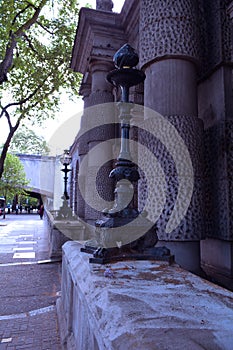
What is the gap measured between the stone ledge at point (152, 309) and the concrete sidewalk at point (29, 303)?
4.11 feet

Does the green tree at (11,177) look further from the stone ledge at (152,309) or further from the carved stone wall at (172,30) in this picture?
the stone ledge at (152,309)

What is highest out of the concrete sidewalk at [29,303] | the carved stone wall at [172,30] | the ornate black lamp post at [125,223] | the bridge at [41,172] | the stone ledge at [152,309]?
the bridge at [41,172]

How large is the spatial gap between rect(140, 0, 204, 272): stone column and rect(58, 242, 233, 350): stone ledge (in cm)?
121

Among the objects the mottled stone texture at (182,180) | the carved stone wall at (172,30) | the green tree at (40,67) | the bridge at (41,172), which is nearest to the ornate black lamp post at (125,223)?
the mottled stone texture at (182,180)

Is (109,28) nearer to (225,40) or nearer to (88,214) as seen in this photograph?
(225,40)

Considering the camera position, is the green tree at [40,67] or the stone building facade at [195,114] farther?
the green tree at [40,67]

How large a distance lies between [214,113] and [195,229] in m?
1.55

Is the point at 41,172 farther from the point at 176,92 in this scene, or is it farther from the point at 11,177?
the point at 176,92

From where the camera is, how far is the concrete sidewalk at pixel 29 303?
3104 millimetres

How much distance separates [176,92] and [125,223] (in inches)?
79.0

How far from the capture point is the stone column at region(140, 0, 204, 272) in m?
3.33

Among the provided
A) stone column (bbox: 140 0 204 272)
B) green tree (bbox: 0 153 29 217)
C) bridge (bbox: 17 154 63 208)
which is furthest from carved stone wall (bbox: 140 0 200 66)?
bridge (bbox: 17 154 63 208)

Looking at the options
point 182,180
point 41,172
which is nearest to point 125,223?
point 182,180

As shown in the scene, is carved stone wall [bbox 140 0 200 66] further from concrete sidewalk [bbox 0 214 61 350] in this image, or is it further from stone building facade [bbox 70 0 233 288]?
concrete sidewalk [bbox 0 214 61 350]
